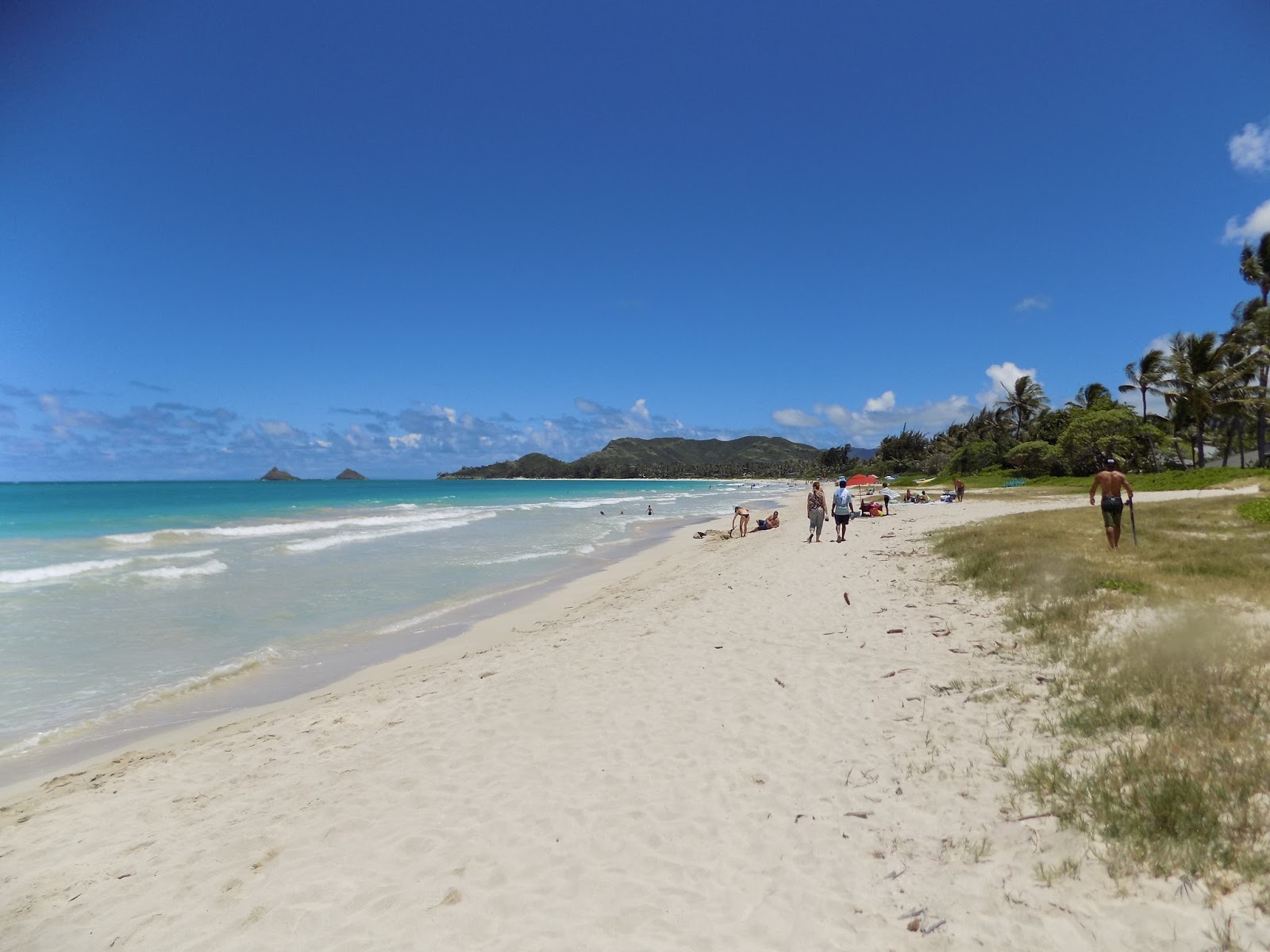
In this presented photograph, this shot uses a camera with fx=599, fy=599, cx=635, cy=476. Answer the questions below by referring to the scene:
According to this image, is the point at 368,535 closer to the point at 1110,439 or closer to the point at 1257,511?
the point at 1257,511

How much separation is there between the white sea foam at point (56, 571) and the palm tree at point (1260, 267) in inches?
2719

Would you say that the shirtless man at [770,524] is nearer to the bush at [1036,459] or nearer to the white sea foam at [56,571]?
the white sea foam at [56,571]

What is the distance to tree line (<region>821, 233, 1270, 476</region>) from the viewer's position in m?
36.7

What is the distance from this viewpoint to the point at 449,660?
9.89 m

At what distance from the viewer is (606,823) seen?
14.5ft

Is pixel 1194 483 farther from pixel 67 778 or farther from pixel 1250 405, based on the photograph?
pixel 67 778

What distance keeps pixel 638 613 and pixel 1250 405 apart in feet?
142

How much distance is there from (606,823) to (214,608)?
44.1ft

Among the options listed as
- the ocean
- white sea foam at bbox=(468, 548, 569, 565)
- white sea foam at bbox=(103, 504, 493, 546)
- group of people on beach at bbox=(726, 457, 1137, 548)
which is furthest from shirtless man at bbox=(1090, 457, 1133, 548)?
white sea foam at bbox=(103, 504, 493, 546)

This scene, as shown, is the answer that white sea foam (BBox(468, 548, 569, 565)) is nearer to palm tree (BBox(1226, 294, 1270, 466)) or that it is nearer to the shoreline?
the shoreline

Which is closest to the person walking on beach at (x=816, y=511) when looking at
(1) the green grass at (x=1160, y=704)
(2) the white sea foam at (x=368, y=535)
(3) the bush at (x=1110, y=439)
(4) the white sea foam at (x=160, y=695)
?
(1) the green grass at (x=1160, y=704)

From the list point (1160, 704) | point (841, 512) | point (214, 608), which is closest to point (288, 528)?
point (214, 608)

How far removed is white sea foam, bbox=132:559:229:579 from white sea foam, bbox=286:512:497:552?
4.14m

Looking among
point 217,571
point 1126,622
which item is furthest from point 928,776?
point 217,571
